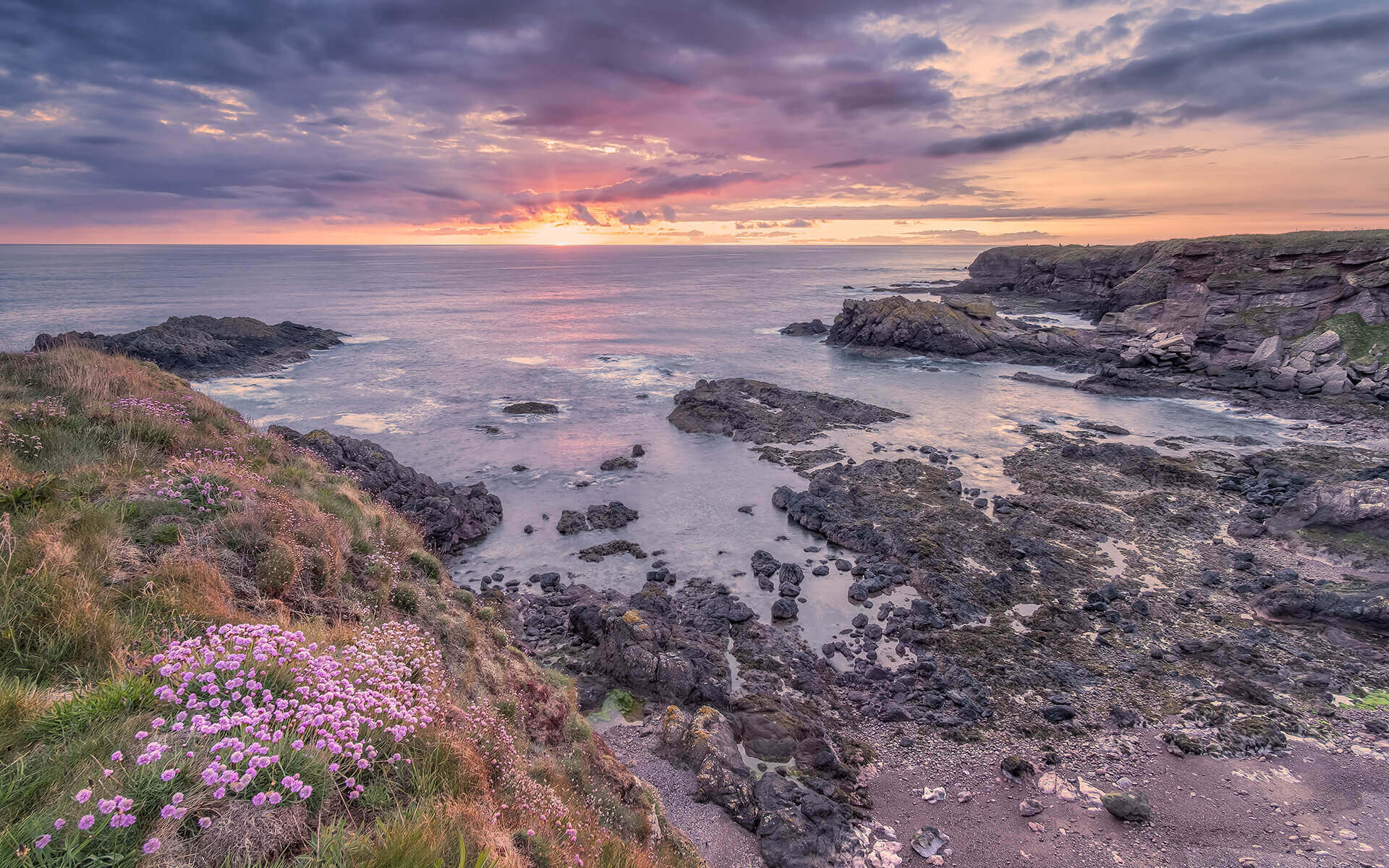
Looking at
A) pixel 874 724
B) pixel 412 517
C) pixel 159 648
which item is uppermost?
pixel 159 648

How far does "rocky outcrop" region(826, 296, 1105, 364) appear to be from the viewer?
204 feet

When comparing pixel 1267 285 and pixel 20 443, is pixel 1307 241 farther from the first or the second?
pixel 20 443

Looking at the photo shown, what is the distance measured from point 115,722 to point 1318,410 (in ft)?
191

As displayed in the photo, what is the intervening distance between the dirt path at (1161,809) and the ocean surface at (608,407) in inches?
236

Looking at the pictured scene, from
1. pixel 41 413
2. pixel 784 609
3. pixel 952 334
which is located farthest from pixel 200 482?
pixel 952 334

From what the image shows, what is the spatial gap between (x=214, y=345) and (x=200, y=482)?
198 feet

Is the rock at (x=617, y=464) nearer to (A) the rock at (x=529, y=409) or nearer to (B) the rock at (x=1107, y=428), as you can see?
(A) the rock at (x=529, y=409)

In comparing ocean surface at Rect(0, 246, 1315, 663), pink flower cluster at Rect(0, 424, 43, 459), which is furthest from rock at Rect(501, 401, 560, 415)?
pink flower cluster at Rect(0, 424, 43, 459)

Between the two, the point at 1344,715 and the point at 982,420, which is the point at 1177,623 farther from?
the point at 982,420

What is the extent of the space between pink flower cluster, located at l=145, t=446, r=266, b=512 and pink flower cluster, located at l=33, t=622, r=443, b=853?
4621mm

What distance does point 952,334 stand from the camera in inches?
2532

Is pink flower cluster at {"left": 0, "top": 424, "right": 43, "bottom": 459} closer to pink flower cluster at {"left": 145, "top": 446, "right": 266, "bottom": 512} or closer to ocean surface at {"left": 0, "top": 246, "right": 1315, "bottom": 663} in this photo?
pink flower cluster at {"left": 145, "top": 446, "right": 266, "bottom": 512}

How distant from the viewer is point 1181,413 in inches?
1655

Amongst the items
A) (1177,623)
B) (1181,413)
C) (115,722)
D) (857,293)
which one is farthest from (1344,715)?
(857,293)
